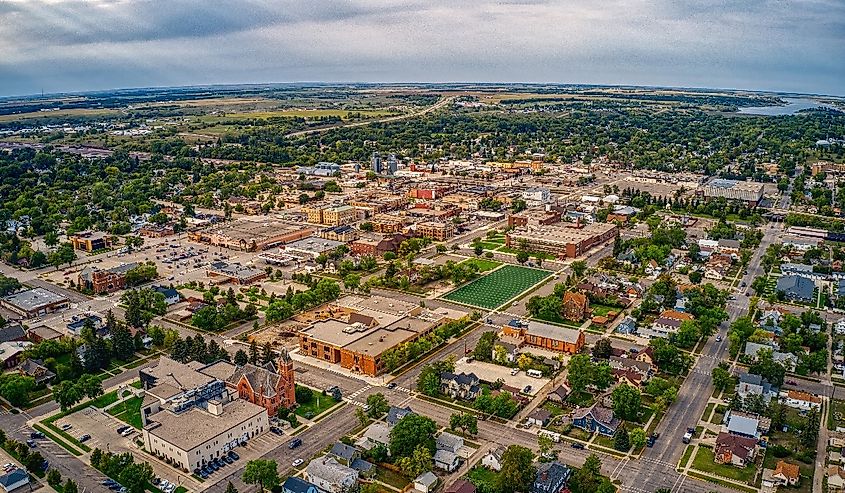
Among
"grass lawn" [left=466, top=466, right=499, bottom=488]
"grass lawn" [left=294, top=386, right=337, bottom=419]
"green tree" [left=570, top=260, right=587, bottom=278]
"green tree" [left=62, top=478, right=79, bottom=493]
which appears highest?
"green tree" [left=570, top=260, right=587, bottom=278]

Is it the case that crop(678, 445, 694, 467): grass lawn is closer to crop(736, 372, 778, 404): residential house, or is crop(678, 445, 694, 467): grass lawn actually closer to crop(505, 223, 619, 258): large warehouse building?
crop(736, 372, 778, 404): residential house

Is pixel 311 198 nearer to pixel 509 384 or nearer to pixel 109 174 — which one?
pixel 109 174

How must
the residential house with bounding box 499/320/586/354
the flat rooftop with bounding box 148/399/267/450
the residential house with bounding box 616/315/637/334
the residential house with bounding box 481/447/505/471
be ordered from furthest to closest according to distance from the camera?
the residential house with bounding box 616/315/637/334 < the residential house with bounding box 499/320/586/354 < the flat rooftop with bounding box 148/399/267/450 < the residential house with bounding box 481/447/505/471

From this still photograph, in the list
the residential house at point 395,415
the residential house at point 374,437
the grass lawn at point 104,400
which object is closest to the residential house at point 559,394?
the residential house at point 395,415

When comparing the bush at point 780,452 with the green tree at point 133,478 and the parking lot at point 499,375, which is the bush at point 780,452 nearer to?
the parking lot at point 499,375

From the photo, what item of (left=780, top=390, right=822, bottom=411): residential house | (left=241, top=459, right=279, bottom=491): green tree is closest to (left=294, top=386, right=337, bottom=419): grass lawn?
(left=241, top=459, right=279, bottom=491): green tree

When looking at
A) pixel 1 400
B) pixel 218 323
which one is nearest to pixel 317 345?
pixel 218 323

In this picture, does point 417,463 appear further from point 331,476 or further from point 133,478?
point 133,478
